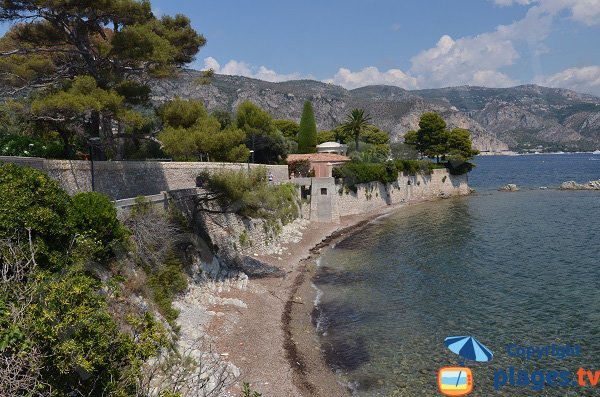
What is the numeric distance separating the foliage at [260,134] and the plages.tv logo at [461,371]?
32131mm

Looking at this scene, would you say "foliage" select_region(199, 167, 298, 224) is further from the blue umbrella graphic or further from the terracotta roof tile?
the terracotta roof tile

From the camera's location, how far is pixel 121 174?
2019 centimetres

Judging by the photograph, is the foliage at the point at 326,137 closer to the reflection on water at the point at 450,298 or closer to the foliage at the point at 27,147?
the reflection on water at the point at 450,298

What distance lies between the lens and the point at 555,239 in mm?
32938

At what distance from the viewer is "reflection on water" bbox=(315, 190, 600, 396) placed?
47.3ft

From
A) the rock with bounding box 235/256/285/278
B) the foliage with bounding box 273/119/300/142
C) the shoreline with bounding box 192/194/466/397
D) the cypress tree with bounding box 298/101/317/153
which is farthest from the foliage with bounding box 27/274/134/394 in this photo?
the foliage with bounding box 273/119/300/142

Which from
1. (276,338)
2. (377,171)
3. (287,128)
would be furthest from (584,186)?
(276,338)

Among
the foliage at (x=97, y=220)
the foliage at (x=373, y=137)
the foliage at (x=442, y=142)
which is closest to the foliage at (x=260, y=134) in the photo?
the foliage at (x=97, y=220)

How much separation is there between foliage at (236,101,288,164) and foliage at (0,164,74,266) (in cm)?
3133

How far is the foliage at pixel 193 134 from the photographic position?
19.0m

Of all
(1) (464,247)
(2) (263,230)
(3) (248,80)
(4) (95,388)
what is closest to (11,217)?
(4) (95,388)

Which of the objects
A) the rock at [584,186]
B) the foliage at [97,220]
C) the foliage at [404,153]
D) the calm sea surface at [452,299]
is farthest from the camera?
the foliage at [404,153]

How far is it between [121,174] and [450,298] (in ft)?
52.8

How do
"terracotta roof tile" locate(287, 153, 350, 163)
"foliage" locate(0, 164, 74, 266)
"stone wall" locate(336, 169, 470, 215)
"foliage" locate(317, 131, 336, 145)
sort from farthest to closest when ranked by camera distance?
1. "foliage" locate(317, 131, 336, 145)
2. "terracotta roof tile" locate(287, 153, 350, 163)
3. "stone wall" locate(336, 169, 470, 215)
4. "foliage" locate(0, 164, 74, 266)
